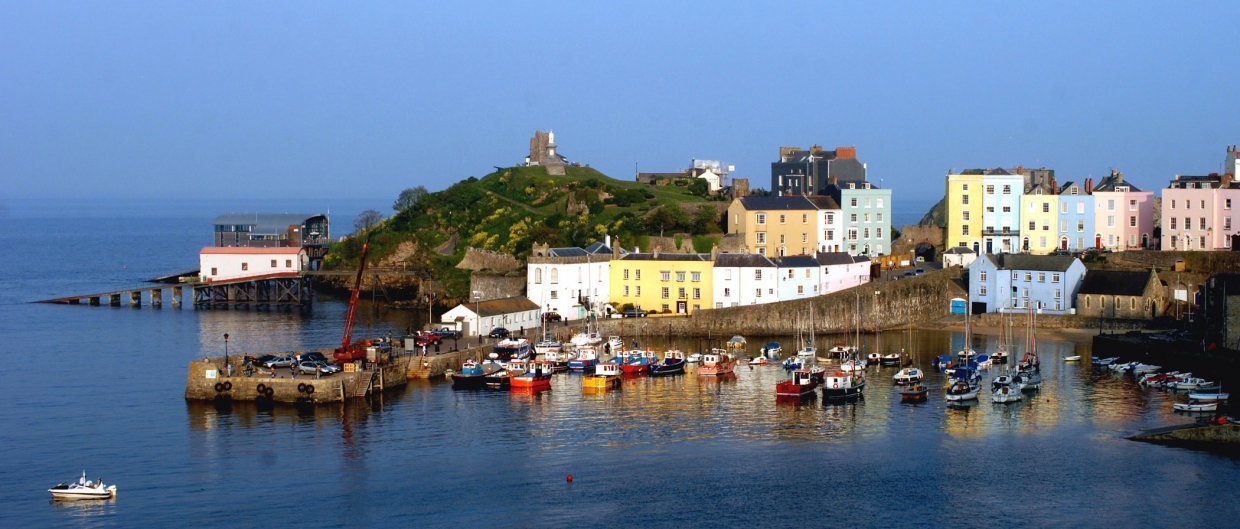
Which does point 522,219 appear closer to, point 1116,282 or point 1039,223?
point 1039,223

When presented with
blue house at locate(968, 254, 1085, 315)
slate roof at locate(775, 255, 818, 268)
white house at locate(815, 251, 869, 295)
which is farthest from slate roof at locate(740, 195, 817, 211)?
blue house at locate(968, 254, 1085, 315)

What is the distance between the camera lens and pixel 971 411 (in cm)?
4128

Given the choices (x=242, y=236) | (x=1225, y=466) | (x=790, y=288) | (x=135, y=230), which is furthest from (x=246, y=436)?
(x=135, y=230)

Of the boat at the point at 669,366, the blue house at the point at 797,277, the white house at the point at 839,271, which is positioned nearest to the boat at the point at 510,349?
the boat at the point at 669,366

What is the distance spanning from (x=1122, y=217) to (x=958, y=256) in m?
8.16

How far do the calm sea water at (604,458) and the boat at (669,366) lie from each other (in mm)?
1087

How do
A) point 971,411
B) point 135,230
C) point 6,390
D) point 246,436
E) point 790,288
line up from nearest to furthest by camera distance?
point 246,436 → point 971,411 → point 6,390 → point 790,288 → point 135,230

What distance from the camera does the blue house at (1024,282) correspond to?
58.7 m

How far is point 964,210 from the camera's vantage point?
6769cm

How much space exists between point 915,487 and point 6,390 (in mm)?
28848

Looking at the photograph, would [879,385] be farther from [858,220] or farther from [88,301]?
[88,301]

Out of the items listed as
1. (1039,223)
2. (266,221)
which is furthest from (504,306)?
(266,221)

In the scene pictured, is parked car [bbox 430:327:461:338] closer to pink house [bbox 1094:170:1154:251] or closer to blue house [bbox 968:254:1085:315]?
blue house [bbox 968:254:1085:315]

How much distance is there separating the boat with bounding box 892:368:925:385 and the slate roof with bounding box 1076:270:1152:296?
14984 mm
